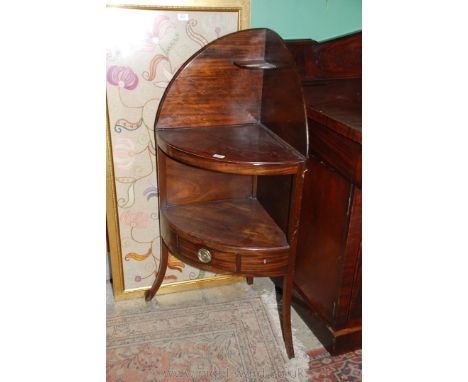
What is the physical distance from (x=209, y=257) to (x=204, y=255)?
0.8 inches

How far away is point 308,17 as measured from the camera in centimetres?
160

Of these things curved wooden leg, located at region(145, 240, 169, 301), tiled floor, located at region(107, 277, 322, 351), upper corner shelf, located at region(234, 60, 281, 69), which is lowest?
tiled floor, located at region(107, 277, 322, 351)

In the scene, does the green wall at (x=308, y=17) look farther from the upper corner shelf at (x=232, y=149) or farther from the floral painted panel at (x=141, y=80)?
the upper corner shelf at (x=232, y=149)

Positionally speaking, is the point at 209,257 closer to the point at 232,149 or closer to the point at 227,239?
the point at 227,239

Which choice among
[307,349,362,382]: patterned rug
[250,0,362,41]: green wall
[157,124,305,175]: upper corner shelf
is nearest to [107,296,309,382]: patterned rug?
[307,349,362,382]: patterned rug

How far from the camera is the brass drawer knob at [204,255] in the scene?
1.44 meters

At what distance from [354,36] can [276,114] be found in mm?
426

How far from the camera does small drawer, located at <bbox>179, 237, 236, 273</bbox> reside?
1.42 metres

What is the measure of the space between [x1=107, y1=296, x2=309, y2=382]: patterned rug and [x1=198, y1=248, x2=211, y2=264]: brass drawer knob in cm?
37

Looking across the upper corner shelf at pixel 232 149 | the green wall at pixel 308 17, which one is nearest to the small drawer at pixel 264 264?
the upper corner shelf at pixel 232 149

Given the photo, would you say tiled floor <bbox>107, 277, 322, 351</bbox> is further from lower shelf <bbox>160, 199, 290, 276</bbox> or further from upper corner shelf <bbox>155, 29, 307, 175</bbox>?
upper corner shelf <bbox>155, 29, 307, 175</bbox>

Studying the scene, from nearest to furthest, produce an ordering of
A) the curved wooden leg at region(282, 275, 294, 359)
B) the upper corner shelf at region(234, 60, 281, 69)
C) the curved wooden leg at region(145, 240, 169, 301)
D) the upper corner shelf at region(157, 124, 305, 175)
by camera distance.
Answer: the upper corner shelf at region(157, 124, 305, 175)
the upper corner shelf at region(234, 60, 281, 69)
the curved wooden leg at region(282, 275, 294, 359)
the curved wooden leg at region(145, 240, 169, 301)
